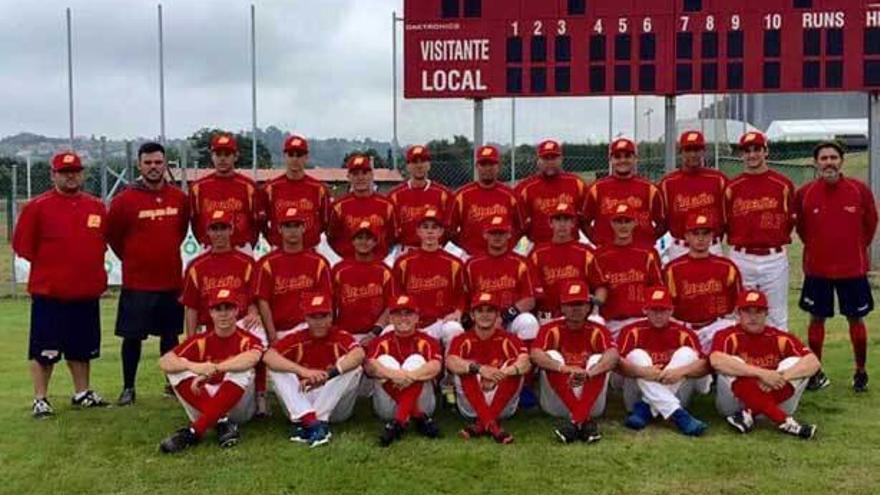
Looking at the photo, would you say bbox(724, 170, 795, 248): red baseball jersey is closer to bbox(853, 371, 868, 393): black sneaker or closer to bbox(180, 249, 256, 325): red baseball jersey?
bbox(853, 371, 868, 393): black sneaker

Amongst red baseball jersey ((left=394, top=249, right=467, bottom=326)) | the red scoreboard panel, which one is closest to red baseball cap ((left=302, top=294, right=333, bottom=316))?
red baseball jersey ((left=394, top=249, right=467, bottom=326))

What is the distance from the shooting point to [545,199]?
691 centimetres

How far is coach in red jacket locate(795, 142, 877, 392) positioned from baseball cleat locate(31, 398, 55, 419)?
5.45m

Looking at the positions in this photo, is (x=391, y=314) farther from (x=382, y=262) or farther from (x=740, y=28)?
(x=740, y=28)

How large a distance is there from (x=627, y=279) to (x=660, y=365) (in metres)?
0.67

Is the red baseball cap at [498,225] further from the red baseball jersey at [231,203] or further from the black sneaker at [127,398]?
the black sneaker at [127,398]

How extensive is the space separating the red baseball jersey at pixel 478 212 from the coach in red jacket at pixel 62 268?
2503mm

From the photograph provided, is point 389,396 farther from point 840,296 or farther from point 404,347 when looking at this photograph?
point 840,296

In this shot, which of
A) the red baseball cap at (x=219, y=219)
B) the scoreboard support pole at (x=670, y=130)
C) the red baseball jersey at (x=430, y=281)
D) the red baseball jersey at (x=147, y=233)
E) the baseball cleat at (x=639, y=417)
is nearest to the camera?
the baseball cleat at (x=639, y=417)

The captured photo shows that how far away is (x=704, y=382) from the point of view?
21.5 feet

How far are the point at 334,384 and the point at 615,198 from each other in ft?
7.96

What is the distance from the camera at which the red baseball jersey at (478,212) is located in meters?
6.82

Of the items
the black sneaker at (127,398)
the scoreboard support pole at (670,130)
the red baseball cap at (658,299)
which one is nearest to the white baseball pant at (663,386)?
the red baseball cap at (658,299)

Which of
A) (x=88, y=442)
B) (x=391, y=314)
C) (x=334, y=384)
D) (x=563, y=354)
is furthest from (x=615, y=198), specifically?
(x=88, y=442)
